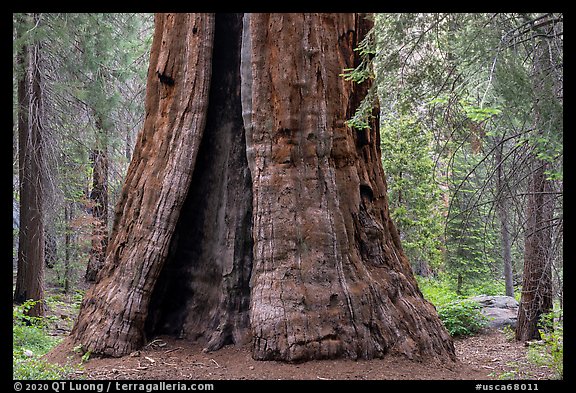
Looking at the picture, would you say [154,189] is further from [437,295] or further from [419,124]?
[437,295]

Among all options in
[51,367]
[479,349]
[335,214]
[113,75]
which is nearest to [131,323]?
[51,367]

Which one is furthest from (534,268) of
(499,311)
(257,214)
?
(257,214)

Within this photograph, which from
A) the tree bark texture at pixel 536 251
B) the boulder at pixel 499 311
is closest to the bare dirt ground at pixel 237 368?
the tree bark texture at pixel 536 251

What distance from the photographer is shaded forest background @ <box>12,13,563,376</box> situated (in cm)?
508

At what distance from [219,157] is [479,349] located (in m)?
6.59

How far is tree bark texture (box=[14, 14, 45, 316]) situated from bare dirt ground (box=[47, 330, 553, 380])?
607cm

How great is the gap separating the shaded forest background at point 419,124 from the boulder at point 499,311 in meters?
1.00

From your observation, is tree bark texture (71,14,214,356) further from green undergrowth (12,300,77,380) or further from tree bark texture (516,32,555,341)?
tree bark texture (516,32,555,341)

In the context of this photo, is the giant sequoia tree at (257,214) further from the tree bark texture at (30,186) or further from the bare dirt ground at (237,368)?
the tree bark texture at (30,186)

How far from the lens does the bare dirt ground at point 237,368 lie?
16.2ft

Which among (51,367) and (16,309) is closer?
(51,367)

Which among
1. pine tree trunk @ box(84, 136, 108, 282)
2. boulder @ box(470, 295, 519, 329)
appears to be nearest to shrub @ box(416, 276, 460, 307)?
boulder @ box(470, 295, 519, 329)
